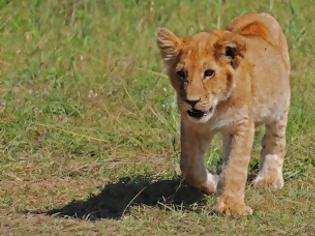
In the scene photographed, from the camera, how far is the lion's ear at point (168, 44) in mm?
5789

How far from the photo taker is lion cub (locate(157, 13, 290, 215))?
5.63 metres

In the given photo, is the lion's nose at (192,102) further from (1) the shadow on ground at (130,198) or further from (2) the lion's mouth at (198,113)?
(1) the shadow on ground at (130,198)

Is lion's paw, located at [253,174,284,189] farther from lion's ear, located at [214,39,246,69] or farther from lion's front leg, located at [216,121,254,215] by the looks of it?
lion's ear, located at [214,39,246,69]

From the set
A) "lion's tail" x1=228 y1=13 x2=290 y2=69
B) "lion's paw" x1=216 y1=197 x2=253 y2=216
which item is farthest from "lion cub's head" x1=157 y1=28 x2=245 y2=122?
"lion's tail" x1=228 y1=13 x2=290 y2=69

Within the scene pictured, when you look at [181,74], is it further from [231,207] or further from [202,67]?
[231,207]

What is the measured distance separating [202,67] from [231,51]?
0.24 m

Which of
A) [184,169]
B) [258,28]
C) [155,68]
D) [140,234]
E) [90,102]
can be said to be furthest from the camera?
[155,68]

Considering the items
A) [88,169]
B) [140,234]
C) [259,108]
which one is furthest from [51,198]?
[259,108]

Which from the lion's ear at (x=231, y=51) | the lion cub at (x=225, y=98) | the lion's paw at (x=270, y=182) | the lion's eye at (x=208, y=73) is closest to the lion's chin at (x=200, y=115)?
the lion cub at (x=225, y=98)

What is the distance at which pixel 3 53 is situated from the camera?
342 inches

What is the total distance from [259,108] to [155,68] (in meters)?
2.41

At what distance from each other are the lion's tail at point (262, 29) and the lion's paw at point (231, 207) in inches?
50.0

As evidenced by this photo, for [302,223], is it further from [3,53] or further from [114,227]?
[3,53]

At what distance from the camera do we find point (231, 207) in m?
5.85
